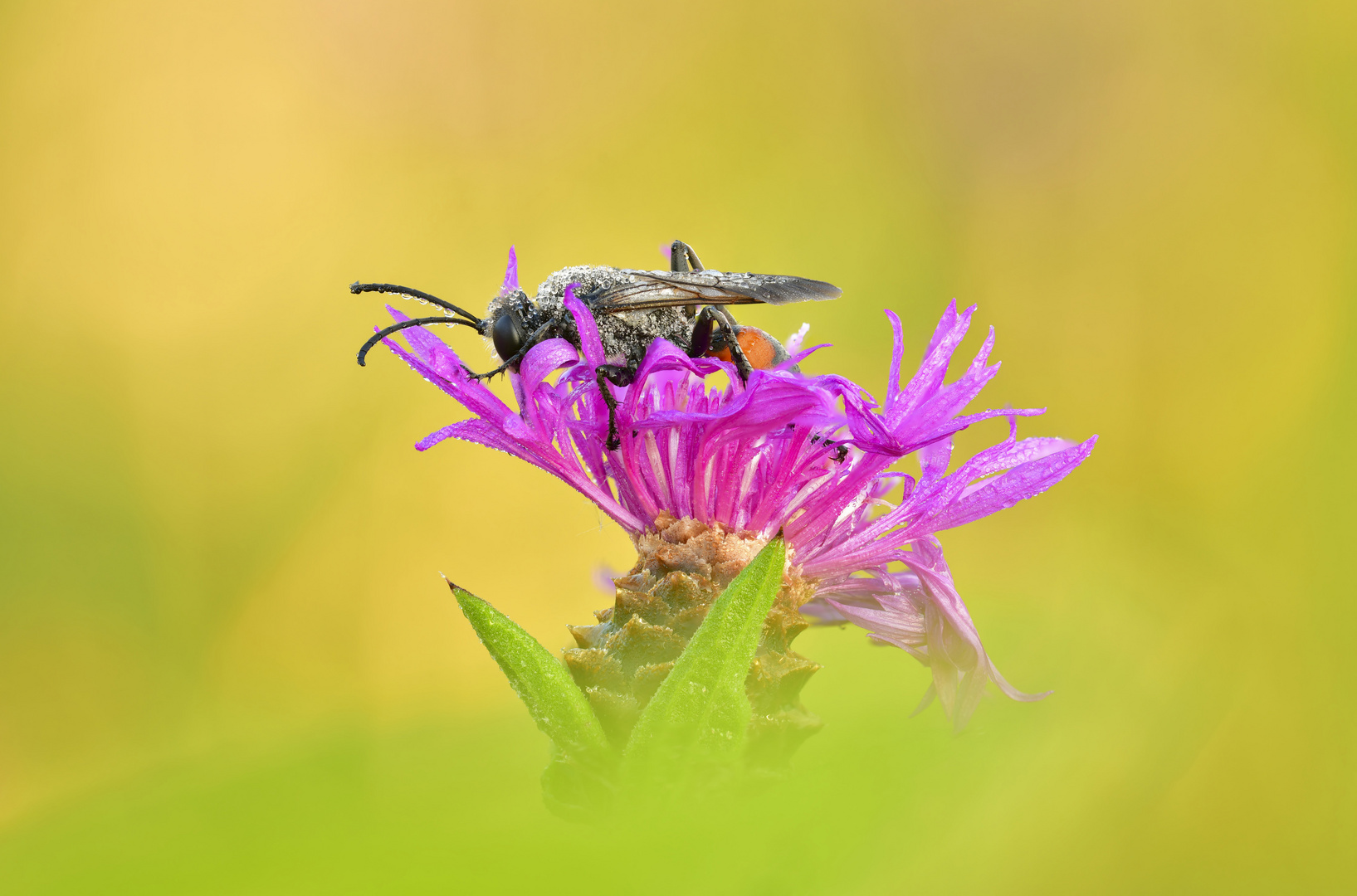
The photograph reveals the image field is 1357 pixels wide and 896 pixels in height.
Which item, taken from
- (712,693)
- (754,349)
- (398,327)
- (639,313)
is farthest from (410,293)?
(712,693)

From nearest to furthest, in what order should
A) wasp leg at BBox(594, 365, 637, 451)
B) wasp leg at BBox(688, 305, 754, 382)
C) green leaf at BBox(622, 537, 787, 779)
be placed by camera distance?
1. green leaf at BBox(622, 537, 787, 779)
2. wasp leg at BBox(594, 365, 637, 451)
3. wasp leg at BBox(688, 305, 754, 382)

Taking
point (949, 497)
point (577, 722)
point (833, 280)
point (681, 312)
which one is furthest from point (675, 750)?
point (833, 280)

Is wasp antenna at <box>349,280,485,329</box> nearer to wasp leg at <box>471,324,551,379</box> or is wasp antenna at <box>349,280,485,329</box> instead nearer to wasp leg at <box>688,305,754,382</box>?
wasp leg at <box>471,324,551,379</box>

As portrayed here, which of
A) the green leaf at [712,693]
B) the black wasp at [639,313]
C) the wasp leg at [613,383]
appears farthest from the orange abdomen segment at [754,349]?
the green leaf at [712,693]

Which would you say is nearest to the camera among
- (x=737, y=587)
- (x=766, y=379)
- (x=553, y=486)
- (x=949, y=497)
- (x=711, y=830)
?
(x=711, y=830)

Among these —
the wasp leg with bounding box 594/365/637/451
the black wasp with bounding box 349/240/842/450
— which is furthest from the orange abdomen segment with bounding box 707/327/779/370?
the wasp leg with bounding box 594/365/637/451

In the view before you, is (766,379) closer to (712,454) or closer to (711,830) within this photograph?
(712,454)
